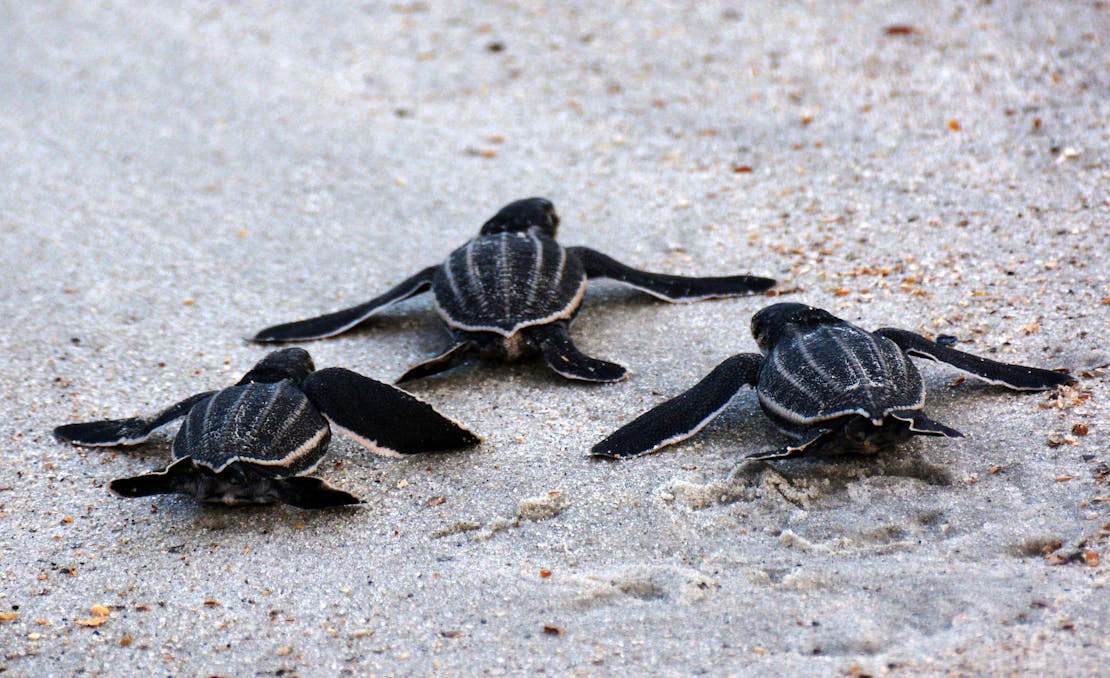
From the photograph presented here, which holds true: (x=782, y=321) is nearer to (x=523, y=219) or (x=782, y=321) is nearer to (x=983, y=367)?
(x=983, y=367)

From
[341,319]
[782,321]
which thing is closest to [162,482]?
[341,319]

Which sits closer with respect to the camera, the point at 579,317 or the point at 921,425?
the point at 921,425

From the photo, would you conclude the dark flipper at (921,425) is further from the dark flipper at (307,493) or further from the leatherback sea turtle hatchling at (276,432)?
Result: the dark flipper at (307,493)

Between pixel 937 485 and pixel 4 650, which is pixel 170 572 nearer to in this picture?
pixel 4 650


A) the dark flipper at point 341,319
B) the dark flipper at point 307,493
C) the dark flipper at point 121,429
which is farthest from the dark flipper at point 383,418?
the dark flipper at point 341,319

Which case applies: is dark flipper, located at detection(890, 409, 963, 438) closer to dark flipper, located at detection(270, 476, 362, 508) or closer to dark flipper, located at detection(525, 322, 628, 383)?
dark flipper, located at detection(525, 322, 628, 383)

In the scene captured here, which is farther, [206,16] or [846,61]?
[206,16]

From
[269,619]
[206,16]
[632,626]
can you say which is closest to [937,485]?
[632,626]
